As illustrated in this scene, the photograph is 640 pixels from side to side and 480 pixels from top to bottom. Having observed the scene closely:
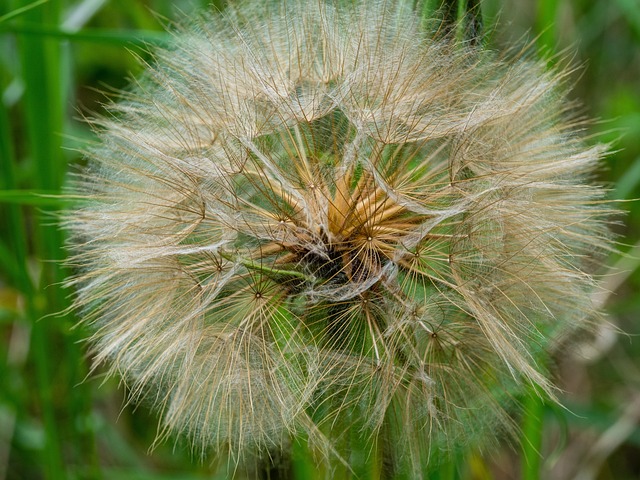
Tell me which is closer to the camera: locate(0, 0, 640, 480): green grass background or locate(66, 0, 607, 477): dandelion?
locate(66, 0, 607, 477): dandelion

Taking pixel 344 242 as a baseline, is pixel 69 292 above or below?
below

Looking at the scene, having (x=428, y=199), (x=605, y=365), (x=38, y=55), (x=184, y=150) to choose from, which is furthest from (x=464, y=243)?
(x=605, y=365)

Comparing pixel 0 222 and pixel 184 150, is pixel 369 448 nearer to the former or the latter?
pixel 184 150

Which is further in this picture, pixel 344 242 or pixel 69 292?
pixel 69 292

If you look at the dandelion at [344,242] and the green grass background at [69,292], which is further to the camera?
the green grass background at [69,292]
